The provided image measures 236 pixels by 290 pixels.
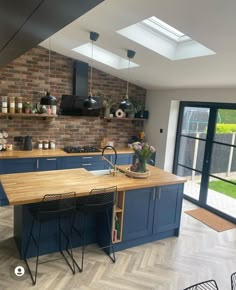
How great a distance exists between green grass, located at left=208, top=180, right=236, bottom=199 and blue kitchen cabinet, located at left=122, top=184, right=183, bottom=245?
1.42 meters

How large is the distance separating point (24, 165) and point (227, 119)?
12.6ft

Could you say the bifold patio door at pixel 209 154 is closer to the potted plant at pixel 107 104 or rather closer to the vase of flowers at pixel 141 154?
the potted plant at pixel 107 104

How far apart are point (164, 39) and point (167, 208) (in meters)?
2.46

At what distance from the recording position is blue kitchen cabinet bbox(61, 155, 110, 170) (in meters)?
5.07

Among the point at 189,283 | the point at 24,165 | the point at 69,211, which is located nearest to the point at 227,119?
the point at 189,283

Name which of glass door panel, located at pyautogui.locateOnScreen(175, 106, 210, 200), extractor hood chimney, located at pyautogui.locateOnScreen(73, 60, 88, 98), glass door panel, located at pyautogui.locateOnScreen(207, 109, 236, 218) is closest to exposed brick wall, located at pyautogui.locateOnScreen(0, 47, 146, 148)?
extractor hood chimney, located at pyautogui.locateOnScreen(73, 60, 88, 98)

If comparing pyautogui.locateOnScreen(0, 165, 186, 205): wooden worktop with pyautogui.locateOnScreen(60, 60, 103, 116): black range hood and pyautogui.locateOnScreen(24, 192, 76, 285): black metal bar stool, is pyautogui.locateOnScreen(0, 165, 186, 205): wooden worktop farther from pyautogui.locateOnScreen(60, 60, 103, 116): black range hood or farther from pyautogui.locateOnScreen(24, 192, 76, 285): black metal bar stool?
pyautogui.locateOnScreen(60, 60, 103, 116): black range hood

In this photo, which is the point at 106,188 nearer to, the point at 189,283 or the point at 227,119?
the point at 189,283

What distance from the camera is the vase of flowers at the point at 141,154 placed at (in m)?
3.70

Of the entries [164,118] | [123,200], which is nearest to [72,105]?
[164,118]

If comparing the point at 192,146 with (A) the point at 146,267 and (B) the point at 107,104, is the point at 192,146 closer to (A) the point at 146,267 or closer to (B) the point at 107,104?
(B) the point at 107,104

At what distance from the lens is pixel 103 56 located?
5125 mm

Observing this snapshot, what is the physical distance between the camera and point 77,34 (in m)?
3.86

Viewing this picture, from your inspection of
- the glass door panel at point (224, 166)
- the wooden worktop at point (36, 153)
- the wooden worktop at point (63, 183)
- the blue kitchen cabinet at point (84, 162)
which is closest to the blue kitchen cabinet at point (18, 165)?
the wooden worktop at point (36, 153)
